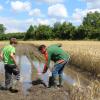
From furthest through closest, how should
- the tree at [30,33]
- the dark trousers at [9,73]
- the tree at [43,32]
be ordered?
the tree at [30,33]
the tree at [43,32]
the dark trousers at [9,73]

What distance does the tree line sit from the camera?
96.2 meters

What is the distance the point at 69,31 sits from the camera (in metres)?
99.8

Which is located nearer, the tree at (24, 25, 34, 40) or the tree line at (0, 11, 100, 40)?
the tree line at (0, 11, 100, 40)

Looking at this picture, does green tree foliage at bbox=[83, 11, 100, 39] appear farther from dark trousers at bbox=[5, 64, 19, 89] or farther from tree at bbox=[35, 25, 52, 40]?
dark trousers at bbox=[5, 64, 19, 89]

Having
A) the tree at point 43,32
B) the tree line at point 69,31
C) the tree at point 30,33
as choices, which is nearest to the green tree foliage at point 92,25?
the tree line at point 69,31

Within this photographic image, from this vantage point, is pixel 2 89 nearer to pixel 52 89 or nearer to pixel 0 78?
pixel 52 89

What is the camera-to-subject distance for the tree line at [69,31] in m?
96.2

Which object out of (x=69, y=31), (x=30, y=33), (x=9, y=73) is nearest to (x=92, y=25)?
(x=69, y=31)

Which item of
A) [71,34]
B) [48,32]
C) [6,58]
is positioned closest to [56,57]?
[6,58]

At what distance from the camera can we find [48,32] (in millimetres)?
107500

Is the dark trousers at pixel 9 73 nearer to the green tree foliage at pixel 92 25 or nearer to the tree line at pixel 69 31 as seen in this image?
the tree line at pixel 69 31

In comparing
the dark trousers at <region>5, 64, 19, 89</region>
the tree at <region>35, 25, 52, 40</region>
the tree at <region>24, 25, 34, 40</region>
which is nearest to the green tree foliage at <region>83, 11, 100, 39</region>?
the tree at <region>35, 25, 52, 40</region>

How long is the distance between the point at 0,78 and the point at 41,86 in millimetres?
2864

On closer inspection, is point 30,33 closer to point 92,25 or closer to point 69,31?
point 92,25
